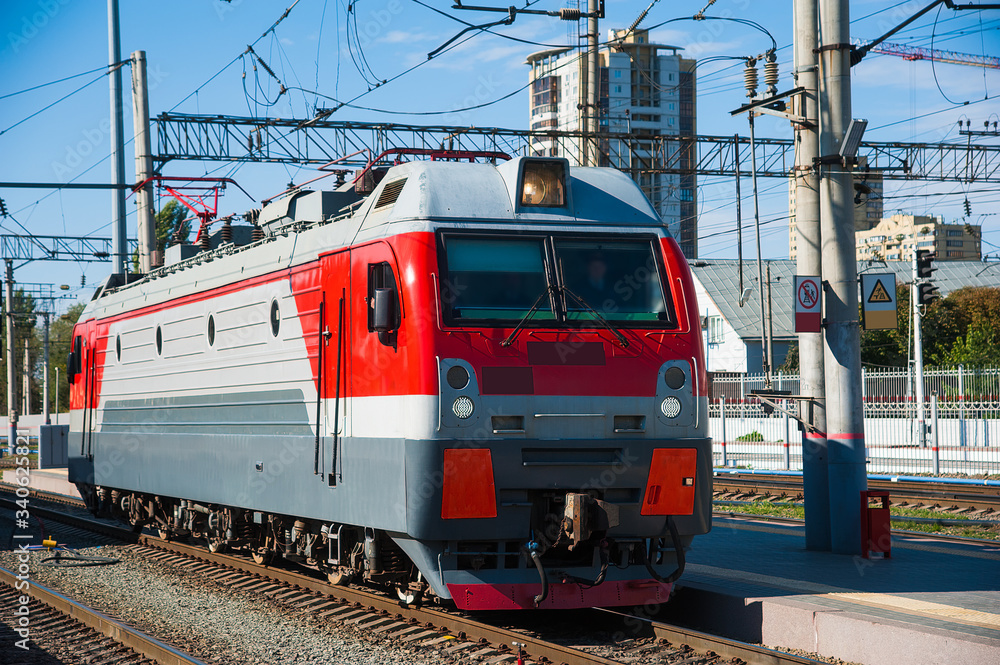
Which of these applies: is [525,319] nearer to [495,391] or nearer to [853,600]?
[495,391]

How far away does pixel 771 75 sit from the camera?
13.0m

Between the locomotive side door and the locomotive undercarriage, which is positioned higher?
the locomotive side door

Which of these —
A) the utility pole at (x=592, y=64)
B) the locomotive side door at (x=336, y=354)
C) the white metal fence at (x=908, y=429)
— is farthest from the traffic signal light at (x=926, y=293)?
the locomotive side door at (x=336, y=354)

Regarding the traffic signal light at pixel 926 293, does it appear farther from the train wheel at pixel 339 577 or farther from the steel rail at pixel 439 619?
the train wheel at pixel 339 577

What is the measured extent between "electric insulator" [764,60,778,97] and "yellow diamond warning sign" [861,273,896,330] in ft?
8.30

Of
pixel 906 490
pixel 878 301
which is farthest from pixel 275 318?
pixel 906 490

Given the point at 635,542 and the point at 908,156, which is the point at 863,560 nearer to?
→ the point at 635,542

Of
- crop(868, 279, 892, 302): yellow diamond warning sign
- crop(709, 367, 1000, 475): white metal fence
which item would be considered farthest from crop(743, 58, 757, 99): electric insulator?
crop(709, 367, 1000, 475): white metal fence

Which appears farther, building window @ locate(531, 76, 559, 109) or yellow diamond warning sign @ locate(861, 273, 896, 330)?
building window @ locate(531, 76, 559, 109)

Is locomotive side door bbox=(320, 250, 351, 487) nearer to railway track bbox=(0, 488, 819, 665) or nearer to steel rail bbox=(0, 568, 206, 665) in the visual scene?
railway track bbox=(0, 488, 819, 665)

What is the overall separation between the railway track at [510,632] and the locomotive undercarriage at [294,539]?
231 mm

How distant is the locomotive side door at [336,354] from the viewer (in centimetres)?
966

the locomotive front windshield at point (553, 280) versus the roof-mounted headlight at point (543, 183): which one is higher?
the roof-mounted headlight at point (543, 183)

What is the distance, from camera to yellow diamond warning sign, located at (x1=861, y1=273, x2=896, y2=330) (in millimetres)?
12125
